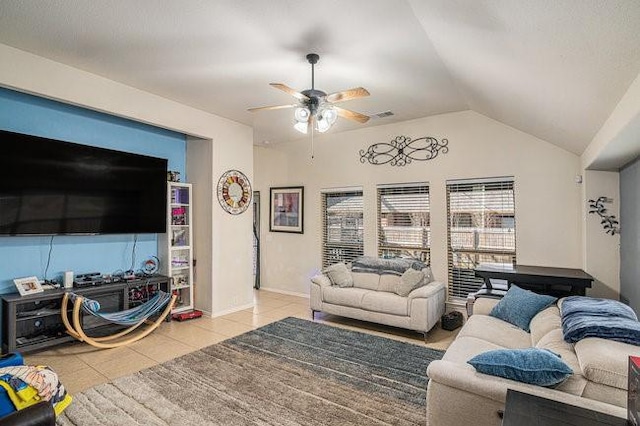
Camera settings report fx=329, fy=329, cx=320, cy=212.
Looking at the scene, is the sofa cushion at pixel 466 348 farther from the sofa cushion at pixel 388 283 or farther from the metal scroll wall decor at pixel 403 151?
the metal scroll wall decor at pixel 403 151

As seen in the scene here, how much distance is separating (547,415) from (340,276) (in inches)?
135

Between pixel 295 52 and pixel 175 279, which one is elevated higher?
pixel 295 52

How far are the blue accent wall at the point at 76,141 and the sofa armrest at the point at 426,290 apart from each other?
365 cm

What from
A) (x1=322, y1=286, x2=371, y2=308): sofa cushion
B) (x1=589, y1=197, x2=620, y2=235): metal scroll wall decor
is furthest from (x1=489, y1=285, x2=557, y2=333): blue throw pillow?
(x1=322, y1=286, x2=371, y2=308): sofa cushion

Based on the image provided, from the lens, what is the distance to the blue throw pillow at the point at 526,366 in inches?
66.8

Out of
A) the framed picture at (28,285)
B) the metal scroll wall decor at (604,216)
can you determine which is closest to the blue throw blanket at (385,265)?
the metal scroll wall decor at (604,216)

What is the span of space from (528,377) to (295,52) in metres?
2.89

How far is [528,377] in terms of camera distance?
5.65 feet

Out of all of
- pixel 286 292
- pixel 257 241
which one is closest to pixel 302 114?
pixel 286 292

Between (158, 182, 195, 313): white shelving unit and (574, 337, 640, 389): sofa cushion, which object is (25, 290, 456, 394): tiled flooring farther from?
(574, 337, 640, 389): sofa cushion

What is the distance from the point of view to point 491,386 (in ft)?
5.65

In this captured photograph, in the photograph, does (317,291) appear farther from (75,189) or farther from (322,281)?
(75,189)

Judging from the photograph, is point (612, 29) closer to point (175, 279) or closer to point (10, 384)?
point (10, 384)

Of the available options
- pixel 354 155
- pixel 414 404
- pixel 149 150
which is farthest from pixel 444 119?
pixel 149 150
